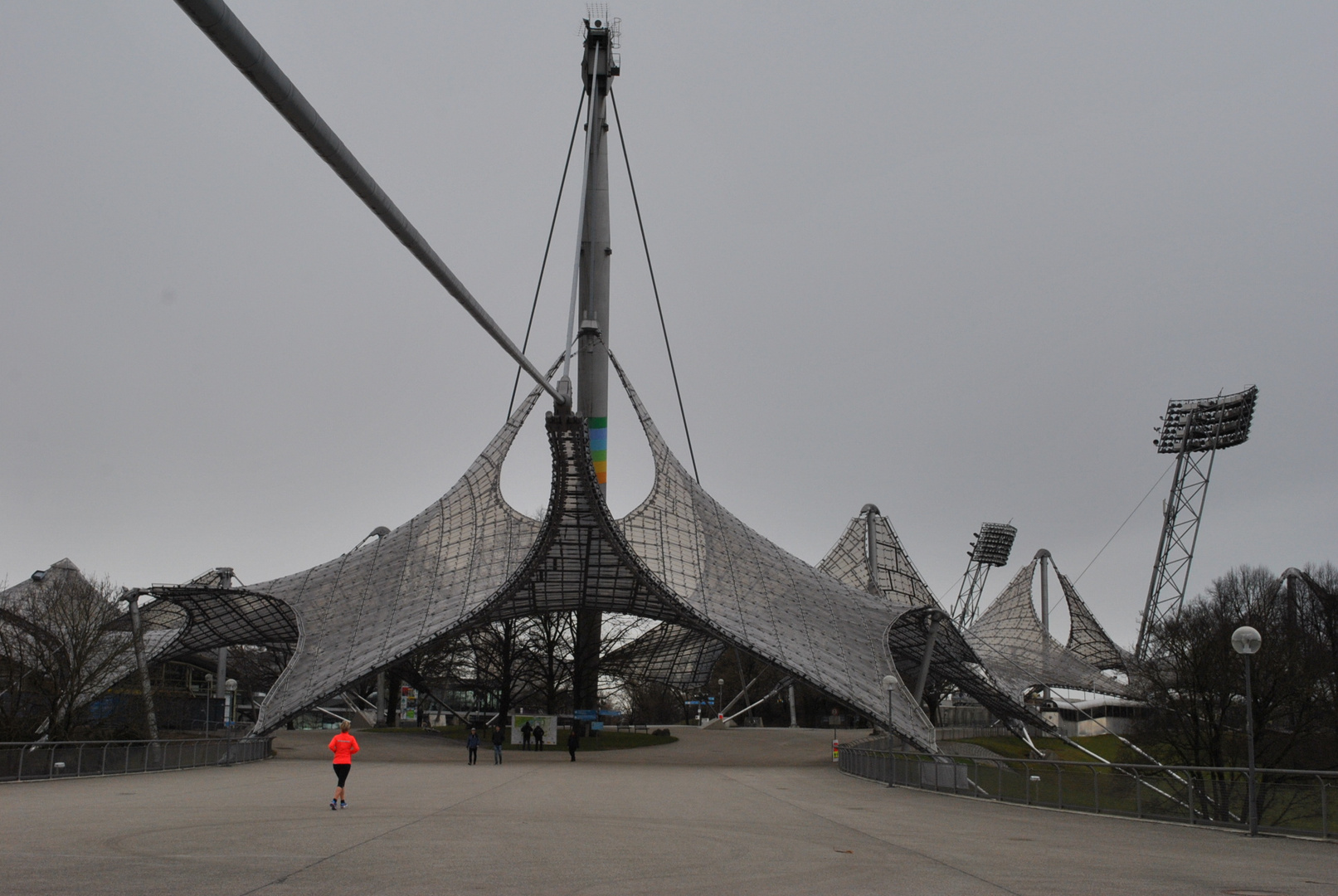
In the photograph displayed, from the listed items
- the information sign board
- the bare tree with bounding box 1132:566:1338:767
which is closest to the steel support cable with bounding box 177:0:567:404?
the bare tree with bounding box 1132:566:1338:767

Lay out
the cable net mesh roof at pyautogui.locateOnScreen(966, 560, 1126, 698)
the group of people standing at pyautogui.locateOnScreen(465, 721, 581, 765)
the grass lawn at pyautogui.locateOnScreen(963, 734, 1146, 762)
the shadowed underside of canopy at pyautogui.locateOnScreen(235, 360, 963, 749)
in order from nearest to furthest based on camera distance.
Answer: the group of people standing at pyautogui.locateOnScreen(465, 721, 581, 765) → the shadowed underside of canopy at pyautogui.locateOnScreen(235, 360, 963, 749) → the grass lawn at pyautogui.locateOnScreen(963, 734, 1146, 762) → the cable net mesh roof at pyautogui.locateOnScreen(966, 560, 1126, 698)

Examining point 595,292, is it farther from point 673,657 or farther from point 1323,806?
point 1323,806

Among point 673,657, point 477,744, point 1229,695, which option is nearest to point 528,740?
point 477,744

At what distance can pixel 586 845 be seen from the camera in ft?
39.4

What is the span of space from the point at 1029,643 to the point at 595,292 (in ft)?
142

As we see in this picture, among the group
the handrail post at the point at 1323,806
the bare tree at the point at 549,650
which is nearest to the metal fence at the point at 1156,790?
the handrail post at the point at 1323,806

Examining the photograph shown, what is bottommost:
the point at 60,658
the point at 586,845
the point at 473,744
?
the point at 473,744

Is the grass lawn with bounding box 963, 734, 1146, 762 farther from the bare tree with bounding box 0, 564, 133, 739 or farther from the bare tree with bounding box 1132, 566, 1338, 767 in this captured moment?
the bare tree with bounding box 0, 564, 133, 739

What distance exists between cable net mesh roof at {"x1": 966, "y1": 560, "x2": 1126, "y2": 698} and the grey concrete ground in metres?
59.3

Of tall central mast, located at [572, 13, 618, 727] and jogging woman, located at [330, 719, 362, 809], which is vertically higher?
tall central mast, located at [572, 13, 618, 727]

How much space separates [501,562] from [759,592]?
391 inches

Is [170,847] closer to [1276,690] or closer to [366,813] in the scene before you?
[366,813]

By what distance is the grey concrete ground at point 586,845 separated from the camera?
9.09m

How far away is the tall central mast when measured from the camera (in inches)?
2228
